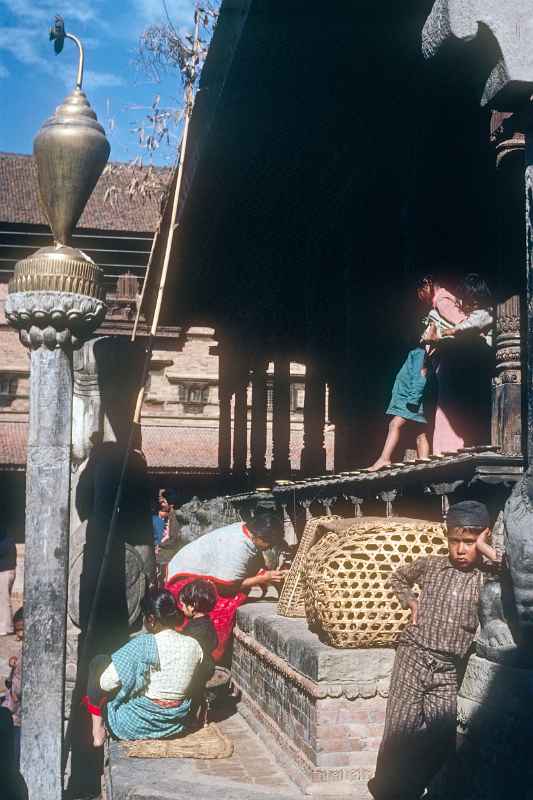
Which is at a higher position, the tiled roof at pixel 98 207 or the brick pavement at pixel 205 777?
the tiled roof at pixel 98 207

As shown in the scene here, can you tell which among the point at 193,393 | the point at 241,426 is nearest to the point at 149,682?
the point at 241,426

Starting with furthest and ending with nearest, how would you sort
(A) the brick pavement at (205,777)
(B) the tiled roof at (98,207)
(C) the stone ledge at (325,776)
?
1. (B) the tiled roof at (98,207)
2. (A) the brick pavement at (205,777)
3. (C) the stone ledge at (325,776)

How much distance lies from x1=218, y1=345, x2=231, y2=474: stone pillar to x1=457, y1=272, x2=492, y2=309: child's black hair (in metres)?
9.52

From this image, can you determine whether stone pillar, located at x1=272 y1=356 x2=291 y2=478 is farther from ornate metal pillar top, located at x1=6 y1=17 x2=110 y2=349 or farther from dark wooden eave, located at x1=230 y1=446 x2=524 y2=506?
ornate metal pillar top, located at x1=6 y1=17 x2=110 y2=349

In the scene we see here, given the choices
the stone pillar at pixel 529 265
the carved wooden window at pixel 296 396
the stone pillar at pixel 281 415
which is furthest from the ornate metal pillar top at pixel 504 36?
the carved wooden window at pixel 296 396

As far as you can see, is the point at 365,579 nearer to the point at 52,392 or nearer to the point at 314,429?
the point at 52,392

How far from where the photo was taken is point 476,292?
5590 millimetres

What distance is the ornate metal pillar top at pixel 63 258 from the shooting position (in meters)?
4.96

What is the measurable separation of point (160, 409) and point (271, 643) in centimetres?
2041

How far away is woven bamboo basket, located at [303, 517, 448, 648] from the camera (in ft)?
15.1

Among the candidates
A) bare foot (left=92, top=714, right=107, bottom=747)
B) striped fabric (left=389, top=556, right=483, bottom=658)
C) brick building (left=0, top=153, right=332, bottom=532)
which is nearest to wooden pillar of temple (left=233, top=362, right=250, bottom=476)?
bare foot (left=92, top=714, right=107, bottom=747)

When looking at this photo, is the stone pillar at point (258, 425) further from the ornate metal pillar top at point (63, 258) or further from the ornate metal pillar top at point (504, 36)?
the ornate metal pillar top at point (504, 36)

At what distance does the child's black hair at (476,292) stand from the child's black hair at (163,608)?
2470 millimetres

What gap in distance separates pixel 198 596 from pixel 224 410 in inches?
369
